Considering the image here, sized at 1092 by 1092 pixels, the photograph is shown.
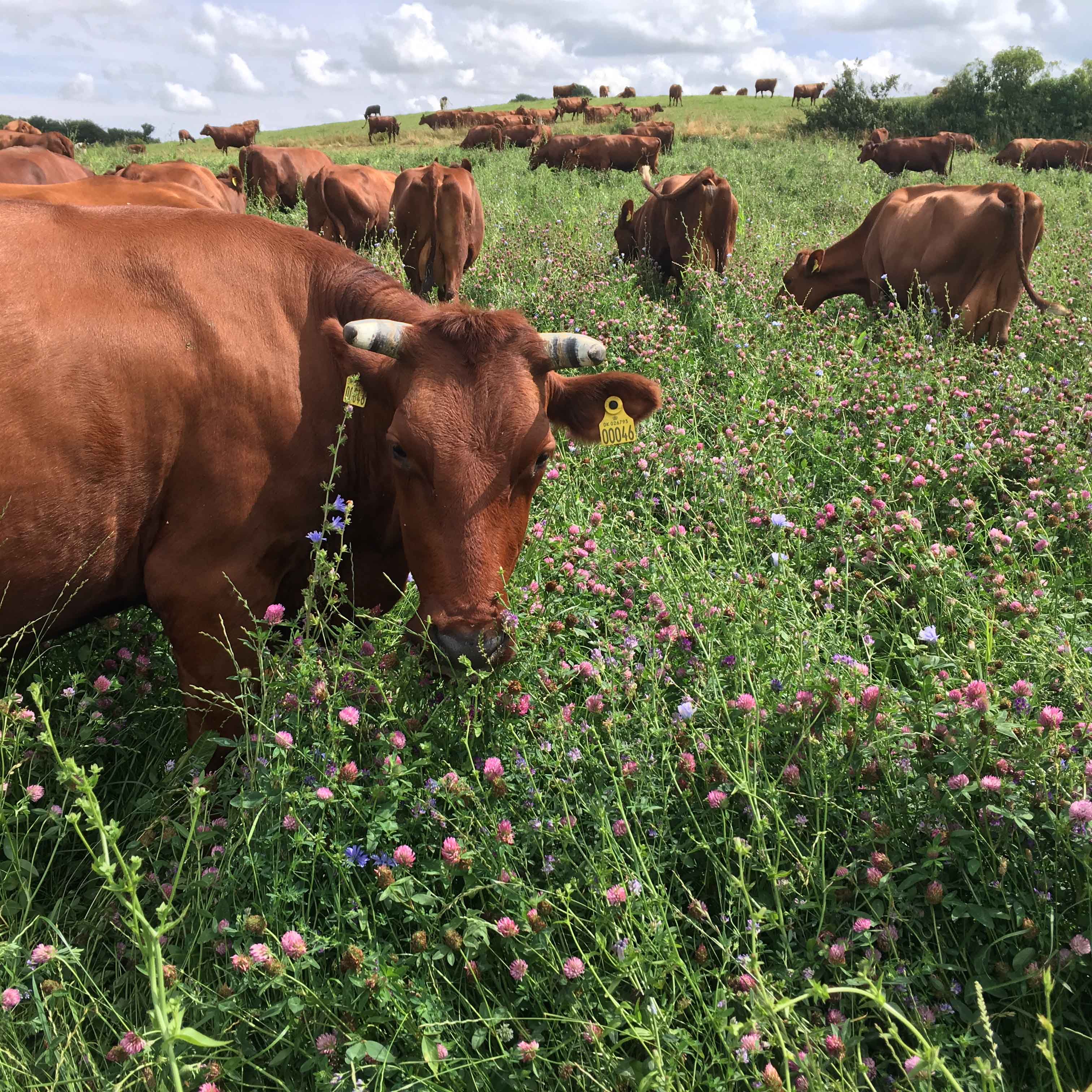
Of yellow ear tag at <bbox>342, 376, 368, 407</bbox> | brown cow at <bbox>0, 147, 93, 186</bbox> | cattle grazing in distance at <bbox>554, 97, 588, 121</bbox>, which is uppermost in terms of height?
cattle grazing in distance at <bbox>554, 97, 588, 121</bbox>

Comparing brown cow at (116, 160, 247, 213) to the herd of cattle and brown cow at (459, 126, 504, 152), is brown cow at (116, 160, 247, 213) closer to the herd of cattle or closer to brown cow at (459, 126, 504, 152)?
the herd of cattle

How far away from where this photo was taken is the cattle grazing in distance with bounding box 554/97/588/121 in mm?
52906

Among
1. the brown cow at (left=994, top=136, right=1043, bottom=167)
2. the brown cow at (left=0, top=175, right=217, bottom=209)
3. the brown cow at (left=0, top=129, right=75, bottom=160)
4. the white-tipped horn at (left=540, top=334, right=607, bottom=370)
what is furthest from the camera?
the brown cow at (left=994, top=136, right=1043, bottom=167)

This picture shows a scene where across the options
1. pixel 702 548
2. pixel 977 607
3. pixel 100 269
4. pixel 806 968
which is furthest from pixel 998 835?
pixel 100 269

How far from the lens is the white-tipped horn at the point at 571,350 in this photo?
2.97 meters

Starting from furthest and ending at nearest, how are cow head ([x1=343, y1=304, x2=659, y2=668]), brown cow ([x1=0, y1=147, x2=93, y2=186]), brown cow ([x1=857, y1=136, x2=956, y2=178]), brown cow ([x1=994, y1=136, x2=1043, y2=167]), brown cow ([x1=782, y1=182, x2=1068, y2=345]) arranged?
brown cow ([x1=994, y1=136, x2=1043, y2=167]) → brown cow ([x1=857, y1=136, x2=956, y2=178]) → brown cow ([x1=0, y1=147, x2=93, y2=186]) → brown cow ([x1=782, y1=182, x2=1068, y2=345]) → cow head ([x1=343, y1=304, x2=659, y2=668])

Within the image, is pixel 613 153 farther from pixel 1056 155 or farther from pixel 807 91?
pixel 807 91

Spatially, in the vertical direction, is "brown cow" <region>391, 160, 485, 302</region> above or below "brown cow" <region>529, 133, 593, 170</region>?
below

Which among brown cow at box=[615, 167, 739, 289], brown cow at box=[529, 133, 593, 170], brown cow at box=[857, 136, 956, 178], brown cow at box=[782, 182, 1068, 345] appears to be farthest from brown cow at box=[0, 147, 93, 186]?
brown cow at box=[857, 136, 956, 178]

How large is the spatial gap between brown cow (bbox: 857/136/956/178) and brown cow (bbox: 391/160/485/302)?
22118 millimetres

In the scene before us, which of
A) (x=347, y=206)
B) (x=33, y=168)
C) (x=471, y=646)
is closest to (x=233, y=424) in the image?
(x=471, y=646)

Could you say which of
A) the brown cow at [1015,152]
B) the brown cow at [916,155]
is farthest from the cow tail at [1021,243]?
the brown cow at [1015,152]

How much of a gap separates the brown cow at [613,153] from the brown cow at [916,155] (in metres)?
7.64

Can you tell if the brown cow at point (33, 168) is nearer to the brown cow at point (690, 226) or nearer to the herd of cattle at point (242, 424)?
the brown cow at point (690, 226)
